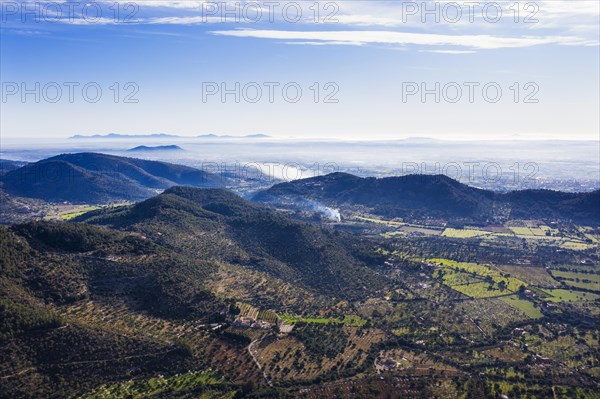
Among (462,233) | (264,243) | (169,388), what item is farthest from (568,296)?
(169,388)

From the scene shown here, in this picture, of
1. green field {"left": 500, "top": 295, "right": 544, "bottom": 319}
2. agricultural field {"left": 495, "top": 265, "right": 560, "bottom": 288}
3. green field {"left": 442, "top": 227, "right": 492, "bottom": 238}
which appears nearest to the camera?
green field {"left": 500, "top": 295, "right": 544, "bottom": 319}

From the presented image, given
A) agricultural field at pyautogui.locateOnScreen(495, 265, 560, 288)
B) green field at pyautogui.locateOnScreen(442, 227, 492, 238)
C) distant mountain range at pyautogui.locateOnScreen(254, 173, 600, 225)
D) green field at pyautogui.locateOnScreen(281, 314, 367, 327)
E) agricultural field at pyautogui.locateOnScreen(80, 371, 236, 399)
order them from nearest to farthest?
agricultural field at pyautogui.locateOnScreen(80, 371, 236, 399), green field at pyautogui.locateOnScreen(281, 314, 367, 327), agricultural field at pyautogui.locateOnScreen(495, 265, 560, 288), green field at pyautogui.locateOnScreen(442, 227, 492, 238), distant mountain range at pyautogui.locateOnScreen(254, 173, 600, 225)

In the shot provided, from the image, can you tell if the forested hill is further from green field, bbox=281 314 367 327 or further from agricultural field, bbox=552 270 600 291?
agricultural field, bbox=552 270 600 291

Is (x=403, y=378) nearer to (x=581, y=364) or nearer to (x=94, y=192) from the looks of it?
(x=581, y=364)

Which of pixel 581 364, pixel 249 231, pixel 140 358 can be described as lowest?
pixel 581 364

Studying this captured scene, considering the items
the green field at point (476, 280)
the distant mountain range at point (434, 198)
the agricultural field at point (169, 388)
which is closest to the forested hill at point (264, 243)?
Answer: the green field at point (476, 280)

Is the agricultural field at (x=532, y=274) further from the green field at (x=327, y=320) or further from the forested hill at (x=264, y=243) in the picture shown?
the green field at (x=327, y=320)

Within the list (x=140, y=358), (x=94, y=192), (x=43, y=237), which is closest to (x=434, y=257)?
(x=140, y=358)

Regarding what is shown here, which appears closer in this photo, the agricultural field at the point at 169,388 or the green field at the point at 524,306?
the agricultural field at the point at 169,388

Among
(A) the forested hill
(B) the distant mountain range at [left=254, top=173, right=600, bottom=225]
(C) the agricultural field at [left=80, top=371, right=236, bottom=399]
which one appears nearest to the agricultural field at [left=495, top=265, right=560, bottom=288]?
(A) the forested hill
